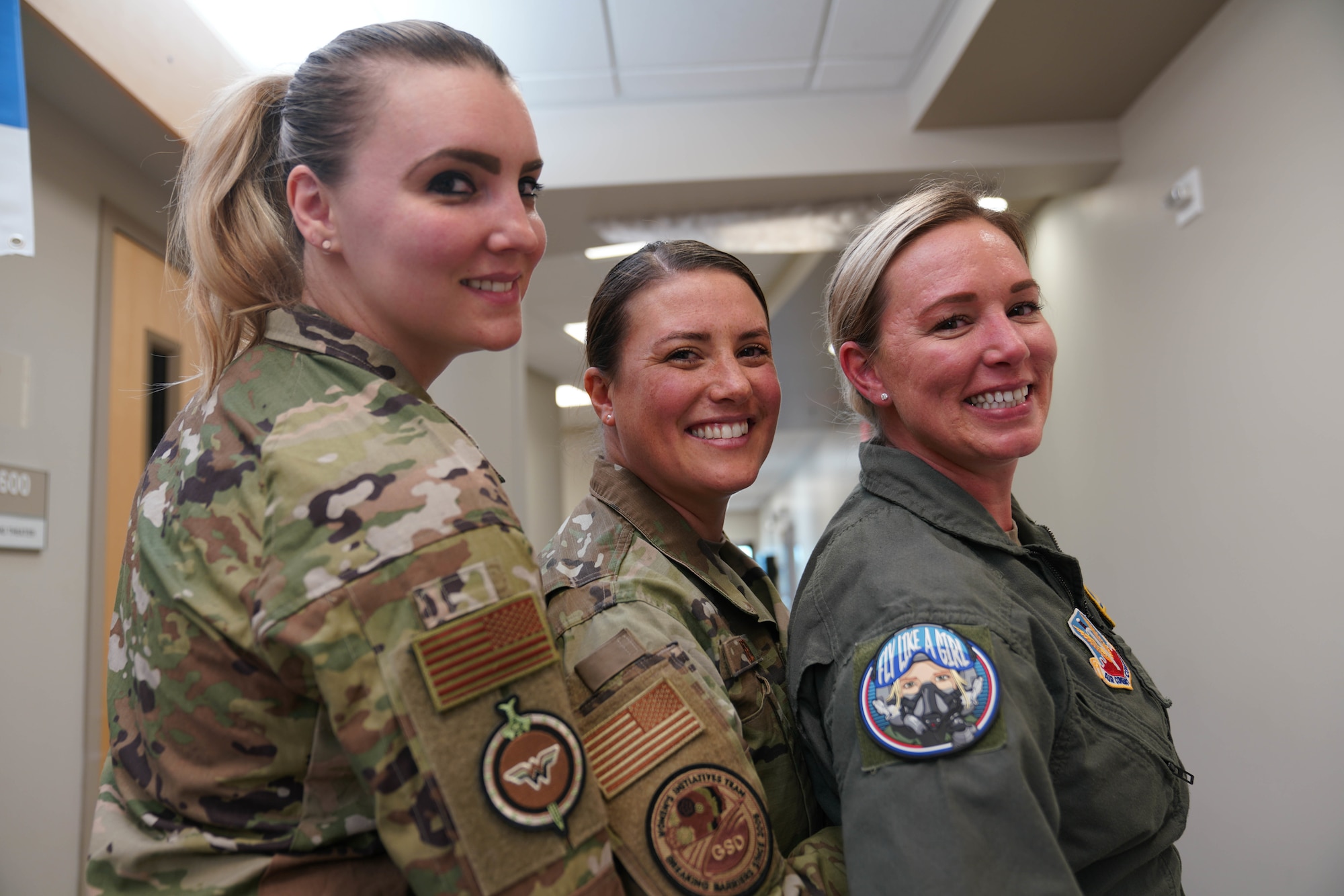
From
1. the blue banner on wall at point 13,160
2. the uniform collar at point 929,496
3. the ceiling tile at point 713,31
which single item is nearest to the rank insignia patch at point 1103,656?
the uniform collar at point 929,496

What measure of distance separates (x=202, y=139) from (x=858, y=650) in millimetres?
978

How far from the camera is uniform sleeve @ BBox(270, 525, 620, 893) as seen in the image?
0.75 m

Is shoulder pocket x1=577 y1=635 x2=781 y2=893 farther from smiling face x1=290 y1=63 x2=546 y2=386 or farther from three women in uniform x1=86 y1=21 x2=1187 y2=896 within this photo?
smiling face x1=290 y1=63 x2=546 y2=386

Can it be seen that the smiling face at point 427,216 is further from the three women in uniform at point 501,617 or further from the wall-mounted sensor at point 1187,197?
the wall-mounted sensor at point 1187,197

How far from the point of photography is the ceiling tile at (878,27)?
338 centimetres

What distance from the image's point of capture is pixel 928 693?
36.2 inches

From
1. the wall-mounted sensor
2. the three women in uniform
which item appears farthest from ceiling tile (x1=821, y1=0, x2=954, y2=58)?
the three women in uniform

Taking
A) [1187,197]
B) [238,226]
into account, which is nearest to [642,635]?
[238,226]

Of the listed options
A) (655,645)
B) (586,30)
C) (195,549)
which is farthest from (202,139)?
(586,30)

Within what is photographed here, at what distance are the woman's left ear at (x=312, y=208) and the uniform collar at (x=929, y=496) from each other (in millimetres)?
765

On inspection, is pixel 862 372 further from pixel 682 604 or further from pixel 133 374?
pixel 133 374

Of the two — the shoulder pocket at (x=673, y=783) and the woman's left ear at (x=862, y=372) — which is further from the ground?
the woman's left ear at (x=862, y=372)

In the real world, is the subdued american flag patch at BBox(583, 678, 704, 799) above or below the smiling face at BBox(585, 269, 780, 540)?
below

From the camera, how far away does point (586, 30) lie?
350 cm
